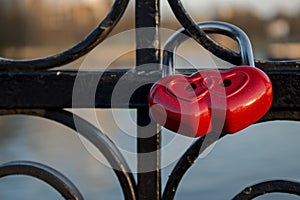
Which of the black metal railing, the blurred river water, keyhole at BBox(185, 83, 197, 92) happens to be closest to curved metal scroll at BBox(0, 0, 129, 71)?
the black metal railing

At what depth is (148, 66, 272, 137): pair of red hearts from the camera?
0.32 metres

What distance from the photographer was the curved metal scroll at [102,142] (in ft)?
1.38

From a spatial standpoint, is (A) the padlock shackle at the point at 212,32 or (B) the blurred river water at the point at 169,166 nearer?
(A) the padlock shackle at the point at 212,32

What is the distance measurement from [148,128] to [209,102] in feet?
0.35

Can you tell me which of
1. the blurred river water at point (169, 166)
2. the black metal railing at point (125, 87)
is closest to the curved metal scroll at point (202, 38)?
the black metal railing at point (125, 87)

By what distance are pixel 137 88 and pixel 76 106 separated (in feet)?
0.15

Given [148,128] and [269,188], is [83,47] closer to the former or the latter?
[148,128]

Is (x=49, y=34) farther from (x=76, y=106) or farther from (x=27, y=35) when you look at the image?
(x=76, y=106)

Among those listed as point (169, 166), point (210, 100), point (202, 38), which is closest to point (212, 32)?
point (202, 38)

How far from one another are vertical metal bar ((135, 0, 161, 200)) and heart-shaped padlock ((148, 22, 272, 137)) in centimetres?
8

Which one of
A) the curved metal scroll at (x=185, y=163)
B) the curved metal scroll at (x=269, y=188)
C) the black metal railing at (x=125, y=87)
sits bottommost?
the curved metal scroll at (x=269, y=188)

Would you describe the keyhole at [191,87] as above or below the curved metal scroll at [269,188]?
above

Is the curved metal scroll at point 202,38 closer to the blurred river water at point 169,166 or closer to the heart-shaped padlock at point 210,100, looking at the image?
the heart-shaped padlock at point 210,100

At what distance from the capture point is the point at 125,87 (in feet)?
1.36
